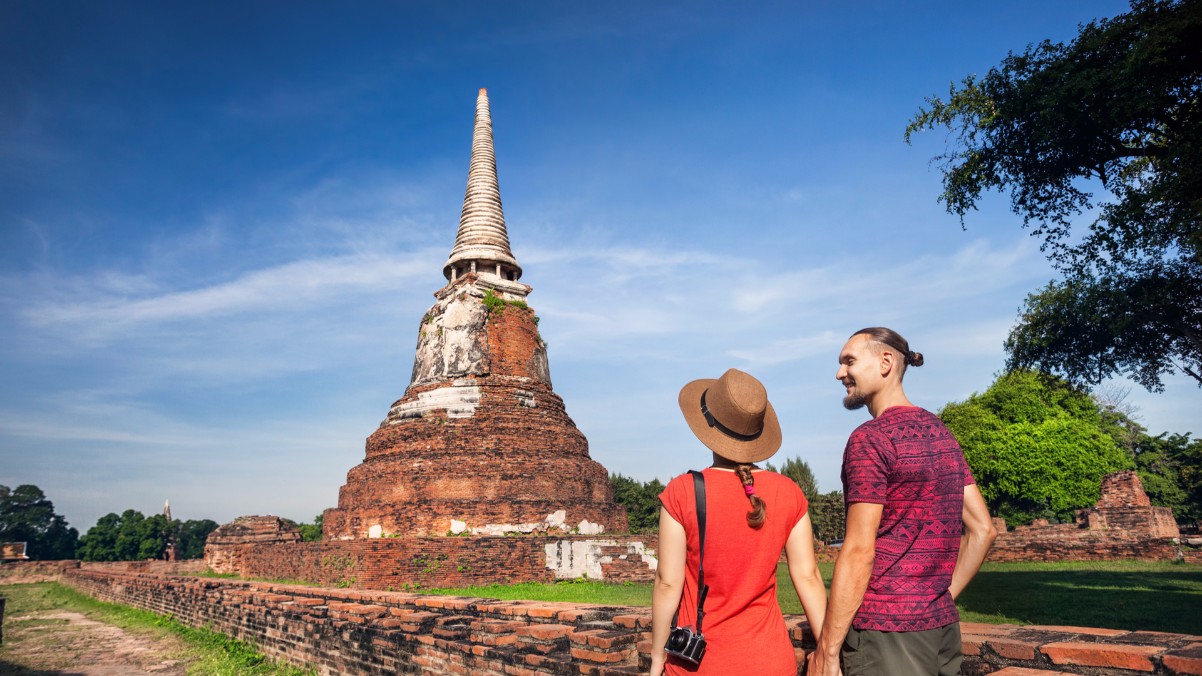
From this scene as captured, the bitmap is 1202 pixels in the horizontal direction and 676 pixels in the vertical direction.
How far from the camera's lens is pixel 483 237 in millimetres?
20297

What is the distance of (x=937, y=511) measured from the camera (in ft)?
6.76

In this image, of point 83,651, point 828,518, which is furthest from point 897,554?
point 828,518

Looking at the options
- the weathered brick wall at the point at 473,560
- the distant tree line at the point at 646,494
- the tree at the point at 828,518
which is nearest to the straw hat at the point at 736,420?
the weathered brick wall at the point at 473,560

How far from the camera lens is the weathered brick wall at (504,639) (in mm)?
2393

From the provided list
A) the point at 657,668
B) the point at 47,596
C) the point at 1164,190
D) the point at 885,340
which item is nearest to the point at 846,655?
the point at 657,668

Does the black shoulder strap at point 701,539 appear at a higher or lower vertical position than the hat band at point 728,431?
lower

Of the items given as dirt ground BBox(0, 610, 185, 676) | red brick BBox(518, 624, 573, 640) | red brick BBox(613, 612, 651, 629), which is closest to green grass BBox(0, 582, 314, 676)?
dirt ground BBox(0, 610, 185, 676)

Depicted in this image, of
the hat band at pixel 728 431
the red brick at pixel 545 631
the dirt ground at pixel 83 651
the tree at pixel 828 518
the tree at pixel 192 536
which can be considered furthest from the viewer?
the tree at pixel 192 536

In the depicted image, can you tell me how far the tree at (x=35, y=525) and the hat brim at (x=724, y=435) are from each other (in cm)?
6387

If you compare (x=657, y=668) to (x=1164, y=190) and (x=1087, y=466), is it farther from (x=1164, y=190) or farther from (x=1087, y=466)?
(x=1087, y=466)

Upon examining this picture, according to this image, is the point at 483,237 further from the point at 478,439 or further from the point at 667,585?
the point at 667,585

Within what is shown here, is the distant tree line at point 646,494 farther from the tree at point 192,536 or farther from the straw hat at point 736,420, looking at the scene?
the tree at point 192,536

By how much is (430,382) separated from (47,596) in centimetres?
1355

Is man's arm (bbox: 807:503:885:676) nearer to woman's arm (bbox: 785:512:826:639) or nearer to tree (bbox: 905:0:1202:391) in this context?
woman's arm (bbox: 785:512:826:639)
